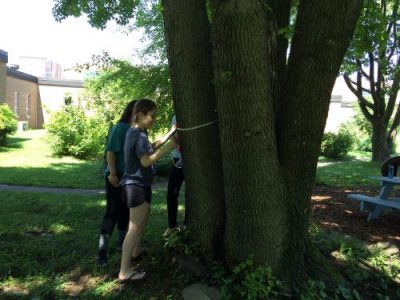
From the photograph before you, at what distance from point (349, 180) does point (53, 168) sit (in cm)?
824

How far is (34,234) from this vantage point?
20.1 feet

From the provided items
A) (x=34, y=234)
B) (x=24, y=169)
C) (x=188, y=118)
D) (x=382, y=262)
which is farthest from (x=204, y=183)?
(x=24, y=169)

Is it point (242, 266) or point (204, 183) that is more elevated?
point (204, 183)

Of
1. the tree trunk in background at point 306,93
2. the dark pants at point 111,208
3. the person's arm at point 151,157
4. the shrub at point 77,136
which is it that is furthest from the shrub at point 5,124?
the tree trunk in background at point 306,93

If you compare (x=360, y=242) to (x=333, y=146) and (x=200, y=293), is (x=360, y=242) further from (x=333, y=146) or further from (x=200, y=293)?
(x=333, y=146)

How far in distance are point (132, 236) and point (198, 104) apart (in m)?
1.35

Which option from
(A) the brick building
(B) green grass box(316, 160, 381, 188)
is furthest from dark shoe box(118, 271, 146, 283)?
(A) the brick building

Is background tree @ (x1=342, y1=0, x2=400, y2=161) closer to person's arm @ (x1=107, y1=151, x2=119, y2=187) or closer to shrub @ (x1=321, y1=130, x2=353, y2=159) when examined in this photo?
shrub @ (x1=321, y1=130, x2=353, y2=159)

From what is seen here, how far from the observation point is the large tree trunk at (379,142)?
1953cm

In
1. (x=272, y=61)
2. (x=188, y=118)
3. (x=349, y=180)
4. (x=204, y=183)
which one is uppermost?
(x=272, y=61)

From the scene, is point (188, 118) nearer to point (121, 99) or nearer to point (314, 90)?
point (314, 90)

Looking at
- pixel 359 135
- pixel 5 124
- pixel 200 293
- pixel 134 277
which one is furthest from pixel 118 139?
pixel 359 135

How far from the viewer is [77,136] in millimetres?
16688

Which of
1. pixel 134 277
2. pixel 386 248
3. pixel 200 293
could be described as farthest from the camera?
pixel 386 248
